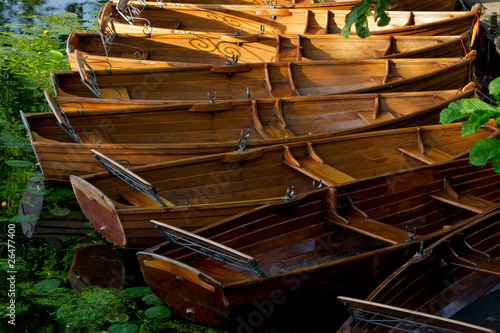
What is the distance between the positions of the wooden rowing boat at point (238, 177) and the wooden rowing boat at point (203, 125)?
0.25m

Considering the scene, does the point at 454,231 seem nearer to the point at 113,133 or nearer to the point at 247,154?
the point at 247,154

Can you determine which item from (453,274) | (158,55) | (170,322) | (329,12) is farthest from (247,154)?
(329,12)

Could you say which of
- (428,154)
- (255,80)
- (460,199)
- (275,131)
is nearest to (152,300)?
(275,131)

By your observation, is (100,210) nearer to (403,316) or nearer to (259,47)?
(403,316)

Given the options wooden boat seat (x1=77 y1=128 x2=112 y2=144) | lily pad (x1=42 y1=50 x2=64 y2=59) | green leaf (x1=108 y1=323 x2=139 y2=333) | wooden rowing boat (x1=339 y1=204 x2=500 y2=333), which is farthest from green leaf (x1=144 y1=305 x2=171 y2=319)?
lily pad (x1=42 y1=50 x2=64 y2=59)

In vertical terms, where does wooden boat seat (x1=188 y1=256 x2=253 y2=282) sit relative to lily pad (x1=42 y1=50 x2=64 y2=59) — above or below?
below

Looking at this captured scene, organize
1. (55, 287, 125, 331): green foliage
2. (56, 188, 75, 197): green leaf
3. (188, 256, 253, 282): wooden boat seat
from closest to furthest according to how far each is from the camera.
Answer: (188, 256, 253, 282): wooden boat seat → (55, 287, 125, 331): green foliage → (56, 188, 75, 197): green leaf

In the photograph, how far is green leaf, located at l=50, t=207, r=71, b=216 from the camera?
6.56 metres

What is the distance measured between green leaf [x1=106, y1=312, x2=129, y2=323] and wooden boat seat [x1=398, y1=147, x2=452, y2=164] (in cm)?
378

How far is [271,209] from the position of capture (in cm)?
521

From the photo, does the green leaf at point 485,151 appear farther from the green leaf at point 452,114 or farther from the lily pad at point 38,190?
the lily pad at point 38,190

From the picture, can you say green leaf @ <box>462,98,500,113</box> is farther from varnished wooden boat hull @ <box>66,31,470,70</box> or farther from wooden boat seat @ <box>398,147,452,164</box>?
varnished wooden boat hull @ <box>66,31,470,70</box>

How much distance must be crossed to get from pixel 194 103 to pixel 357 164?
7.07 feet

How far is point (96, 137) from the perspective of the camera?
21.7ft
